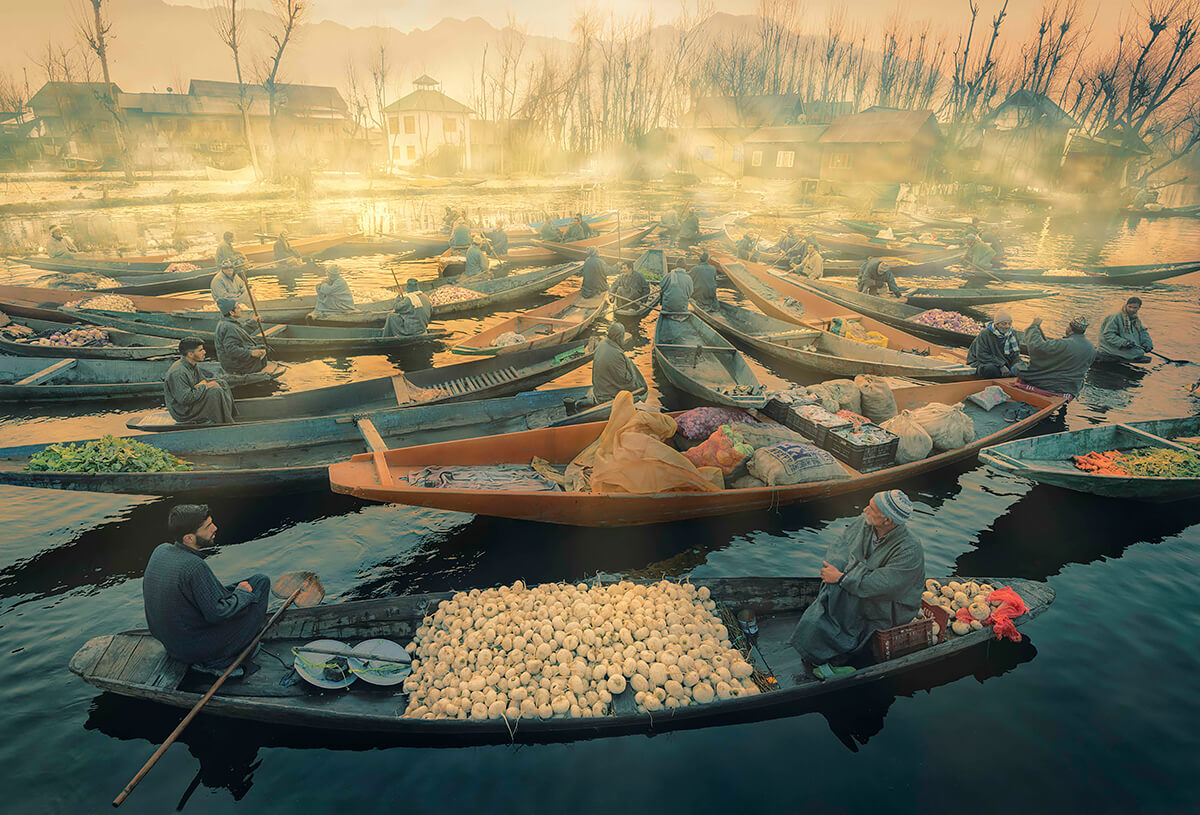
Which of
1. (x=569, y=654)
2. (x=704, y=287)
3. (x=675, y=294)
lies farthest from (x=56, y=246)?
(x=569, y=654)

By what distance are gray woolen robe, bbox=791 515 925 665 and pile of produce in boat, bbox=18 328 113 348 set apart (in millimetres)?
15890

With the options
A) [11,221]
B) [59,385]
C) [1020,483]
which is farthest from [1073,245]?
[11,221]

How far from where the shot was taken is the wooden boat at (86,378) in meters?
11.1

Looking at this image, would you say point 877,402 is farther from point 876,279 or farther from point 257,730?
point 876,279

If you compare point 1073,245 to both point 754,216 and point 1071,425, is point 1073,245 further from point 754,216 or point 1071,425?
point 1071,425

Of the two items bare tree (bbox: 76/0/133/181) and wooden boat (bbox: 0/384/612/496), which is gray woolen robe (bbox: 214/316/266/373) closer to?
wooden boat (bbox: 0/384/612/496)

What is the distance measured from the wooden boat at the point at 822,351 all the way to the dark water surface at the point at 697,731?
3.13m

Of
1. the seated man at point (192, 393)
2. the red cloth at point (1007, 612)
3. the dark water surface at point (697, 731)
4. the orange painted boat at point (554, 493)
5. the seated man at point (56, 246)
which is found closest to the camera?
the dark water surface at point (697, 731)

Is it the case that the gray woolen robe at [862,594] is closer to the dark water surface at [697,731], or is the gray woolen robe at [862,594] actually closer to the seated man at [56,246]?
the dark water surface at [697,731]

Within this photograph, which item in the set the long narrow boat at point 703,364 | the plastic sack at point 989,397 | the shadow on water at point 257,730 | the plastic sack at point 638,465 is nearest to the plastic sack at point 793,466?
the plastic sack at point 638,465

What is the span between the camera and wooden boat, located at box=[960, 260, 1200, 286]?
74.3 feet

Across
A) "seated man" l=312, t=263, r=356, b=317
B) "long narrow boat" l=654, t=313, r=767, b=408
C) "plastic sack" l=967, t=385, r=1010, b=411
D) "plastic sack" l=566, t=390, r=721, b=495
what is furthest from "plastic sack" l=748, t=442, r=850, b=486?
"seated man" l=312, t=263, r=356, b=317

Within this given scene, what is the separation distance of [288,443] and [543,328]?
24.7 feet

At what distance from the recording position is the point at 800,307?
709 inches
